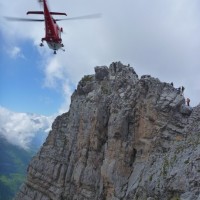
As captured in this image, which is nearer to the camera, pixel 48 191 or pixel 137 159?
pixel 137 159

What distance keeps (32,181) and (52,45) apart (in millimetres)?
45908

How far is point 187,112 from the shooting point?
170 feet

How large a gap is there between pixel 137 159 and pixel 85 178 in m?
16.5

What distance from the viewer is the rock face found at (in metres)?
38.9

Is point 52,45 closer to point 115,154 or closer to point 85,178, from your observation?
point 115,154

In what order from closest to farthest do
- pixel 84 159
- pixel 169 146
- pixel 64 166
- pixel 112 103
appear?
pixel 169 146 → pixel 112 103 → pixel 84 159 → pixel 64 166

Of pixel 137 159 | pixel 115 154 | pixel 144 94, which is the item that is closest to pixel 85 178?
pixel 115 154

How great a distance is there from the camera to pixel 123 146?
56.4 meters

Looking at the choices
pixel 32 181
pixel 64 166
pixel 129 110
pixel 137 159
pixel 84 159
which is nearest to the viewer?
pixel 137 159

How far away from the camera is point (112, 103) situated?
206 ft

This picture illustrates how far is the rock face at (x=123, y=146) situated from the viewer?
38875 millimetres

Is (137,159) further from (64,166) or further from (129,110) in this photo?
(64,166)

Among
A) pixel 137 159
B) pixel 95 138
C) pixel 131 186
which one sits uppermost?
pixel 95 138

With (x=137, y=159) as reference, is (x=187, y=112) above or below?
above
